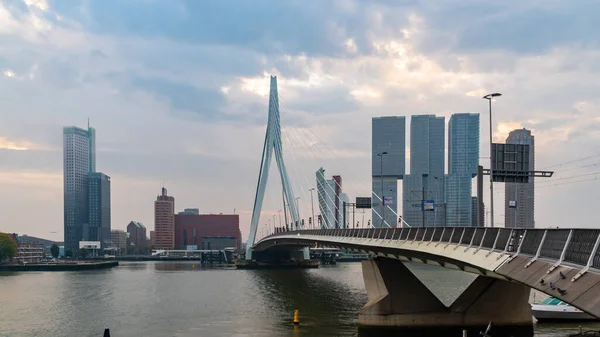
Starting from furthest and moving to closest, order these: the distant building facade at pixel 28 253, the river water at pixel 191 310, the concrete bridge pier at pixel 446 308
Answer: the distant building facade at pixel 28 253
the river water at pixel 191 310
the concrete bridge pier at pixel 446 308

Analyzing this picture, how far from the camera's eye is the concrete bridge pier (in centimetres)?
3575

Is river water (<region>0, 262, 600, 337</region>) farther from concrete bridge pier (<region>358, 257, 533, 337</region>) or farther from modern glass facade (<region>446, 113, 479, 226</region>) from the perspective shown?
modern glass facade (<region>446, 113, 479, 226</region>)

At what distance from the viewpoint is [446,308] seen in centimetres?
3728

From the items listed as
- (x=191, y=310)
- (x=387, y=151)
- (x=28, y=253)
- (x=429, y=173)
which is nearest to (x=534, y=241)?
(x=191, y=310)

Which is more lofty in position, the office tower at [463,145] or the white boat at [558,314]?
the office tower at [463,145]

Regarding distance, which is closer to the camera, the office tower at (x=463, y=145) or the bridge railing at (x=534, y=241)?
the bridge railing at (x=534, y=241)

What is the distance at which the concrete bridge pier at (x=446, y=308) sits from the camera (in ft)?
117

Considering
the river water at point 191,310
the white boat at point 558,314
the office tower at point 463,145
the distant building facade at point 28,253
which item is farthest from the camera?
the distant building facade at point 28,253

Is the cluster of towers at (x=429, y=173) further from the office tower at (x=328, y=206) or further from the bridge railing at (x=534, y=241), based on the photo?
the bridge railing at (x=534, y=241)

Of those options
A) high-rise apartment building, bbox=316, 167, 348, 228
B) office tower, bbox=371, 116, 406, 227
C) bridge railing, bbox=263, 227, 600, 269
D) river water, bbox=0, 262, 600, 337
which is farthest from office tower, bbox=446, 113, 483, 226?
bridge railing, bbox=263, 227, 600, 269

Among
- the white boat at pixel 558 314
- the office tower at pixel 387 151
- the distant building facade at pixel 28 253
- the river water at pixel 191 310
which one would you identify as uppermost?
the office tower at pixel 387 151

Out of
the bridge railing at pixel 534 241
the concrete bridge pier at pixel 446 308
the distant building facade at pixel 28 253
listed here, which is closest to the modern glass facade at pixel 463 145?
the concrete bridge pier at pixel 446 308

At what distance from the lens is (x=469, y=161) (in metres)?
164

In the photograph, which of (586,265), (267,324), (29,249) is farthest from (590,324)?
A: (29,249)
